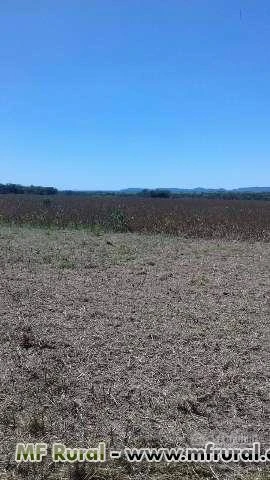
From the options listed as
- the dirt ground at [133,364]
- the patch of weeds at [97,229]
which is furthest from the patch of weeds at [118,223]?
the dirt ground at [133,364]

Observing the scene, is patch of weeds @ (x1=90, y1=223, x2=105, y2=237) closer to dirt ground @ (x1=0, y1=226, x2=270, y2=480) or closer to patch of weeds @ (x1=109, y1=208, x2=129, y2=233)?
patch of weeds @ (x1=109, y1=208, x2=129, y2=233)

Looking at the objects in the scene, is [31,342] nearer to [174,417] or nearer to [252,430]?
[174,417]

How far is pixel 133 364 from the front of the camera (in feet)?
14.3

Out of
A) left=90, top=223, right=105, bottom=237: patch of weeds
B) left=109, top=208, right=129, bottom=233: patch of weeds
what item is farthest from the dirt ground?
left=109, top=208, right=129, bottom=233: patch of weeds

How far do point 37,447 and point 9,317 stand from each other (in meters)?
2.59

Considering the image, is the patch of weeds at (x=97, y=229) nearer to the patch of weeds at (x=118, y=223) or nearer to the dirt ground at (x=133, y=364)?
the patch of weeds at (x=118, y=223)

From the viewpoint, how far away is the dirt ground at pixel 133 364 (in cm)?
324

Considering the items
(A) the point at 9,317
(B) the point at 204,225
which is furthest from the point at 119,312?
(B) the point at 204,225

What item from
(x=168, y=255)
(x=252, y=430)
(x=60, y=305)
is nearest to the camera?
(x=252, y=430)

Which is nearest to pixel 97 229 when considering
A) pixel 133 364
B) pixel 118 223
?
pixel 118 223

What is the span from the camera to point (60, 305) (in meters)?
6.11

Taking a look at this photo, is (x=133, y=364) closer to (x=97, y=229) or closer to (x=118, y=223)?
(x=97, y=229)

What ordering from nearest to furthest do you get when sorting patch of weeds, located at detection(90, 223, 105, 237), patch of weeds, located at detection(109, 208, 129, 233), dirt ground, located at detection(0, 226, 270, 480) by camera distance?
dirt ground, located at detection(0, 226, 270, 480) < patch of weeds, located at detection(90, 223, 105, 237) < patch of weeds, located at detection(109, 208, 129, 233)

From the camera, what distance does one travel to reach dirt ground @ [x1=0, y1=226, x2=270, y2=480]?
3.24m
